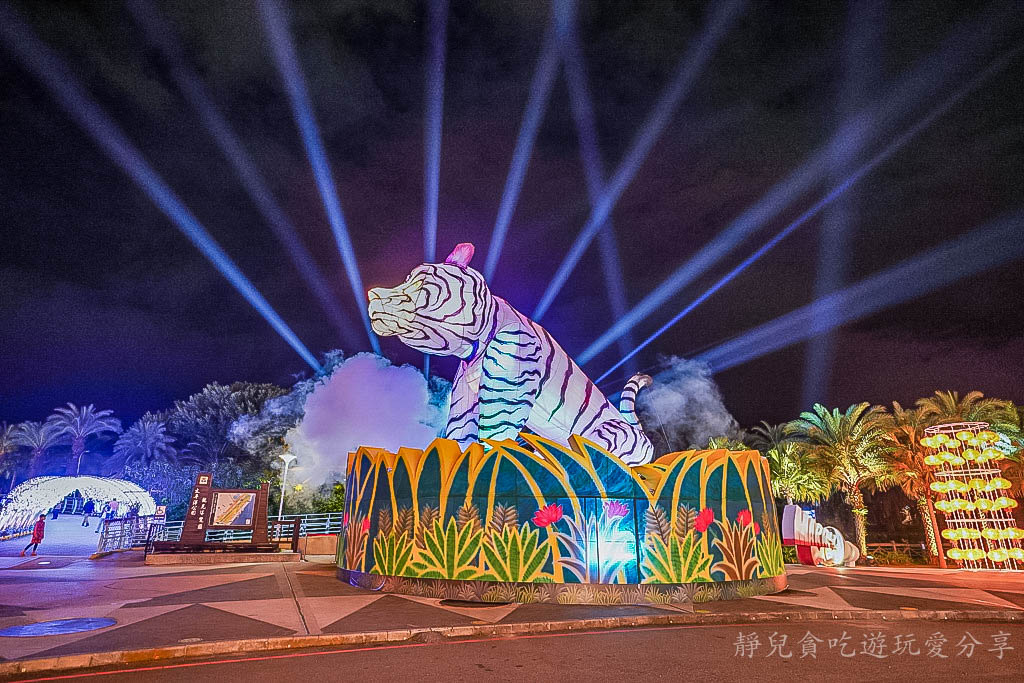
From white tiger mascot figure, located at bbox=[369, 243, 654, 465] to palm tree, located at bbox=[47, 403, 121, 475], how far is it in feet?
171

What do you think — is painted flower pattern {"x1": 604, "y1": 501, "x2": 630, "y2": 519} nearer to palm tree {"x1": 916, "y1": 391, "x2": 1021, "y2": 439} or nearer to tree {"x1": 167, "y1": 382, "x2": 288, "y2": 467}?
palm tree {"x1": 916, "y1": 391, "x2": 1021, "y2": 439}

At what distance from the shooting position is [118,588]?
441 inches

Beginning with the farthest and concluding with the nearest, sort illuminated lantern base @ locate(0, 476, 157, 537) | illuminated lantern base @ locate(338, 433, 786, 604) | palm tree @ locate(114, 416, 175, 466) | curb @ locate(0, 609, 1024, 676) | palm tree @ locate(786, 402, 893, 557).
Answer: palm tree @ locate(114, 416, 175, 466) → palm tree @ locate(786, 402, 893, 557) → illuminated lantern base @ locate(0, 476, 157, 537) → illuminated lantern base @ locate(338, 433, 786, 604) → curb @ locate(0, 609, 1024, 676)

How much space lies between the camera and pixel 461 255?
11953 millimetres

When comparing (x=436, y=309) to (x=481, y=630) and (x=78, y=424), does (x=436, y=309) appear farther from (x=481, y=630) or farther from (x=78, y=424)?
(x=78, y=424)

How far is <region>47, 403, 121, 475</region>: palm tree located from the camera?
50312 millimetres

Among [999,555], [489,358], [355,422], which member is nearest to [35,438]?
[355,422]

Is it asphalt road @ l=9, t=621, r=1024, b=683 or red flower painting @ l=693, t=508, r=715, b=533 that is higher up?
red flower painting @ l=693, t=508, r=715, b=533

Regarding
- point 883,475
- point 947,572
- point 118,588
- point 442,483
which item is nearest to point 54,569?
point 118,588

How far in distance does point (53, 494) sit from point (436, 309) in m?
19.6

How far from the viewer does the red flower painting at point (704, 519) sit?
10.7 meters

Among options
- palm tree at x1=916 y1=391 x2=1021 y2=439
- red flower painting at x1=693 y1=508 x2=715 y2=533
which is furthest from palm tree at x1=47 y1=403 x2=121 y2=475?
palm tree at x1=916 y1=391 x2=1021 y2=439

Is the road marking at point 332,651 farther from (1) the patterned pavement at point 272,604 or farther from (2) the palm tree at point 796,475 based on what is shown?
(2) the palm tree at point 796,475

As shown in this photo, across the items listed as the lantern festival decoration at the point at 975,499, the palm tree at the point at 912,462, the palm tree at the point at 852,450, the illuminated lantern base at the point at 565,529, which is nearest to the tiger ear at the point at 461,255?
the illuminated lantern base at the point at 565,529
